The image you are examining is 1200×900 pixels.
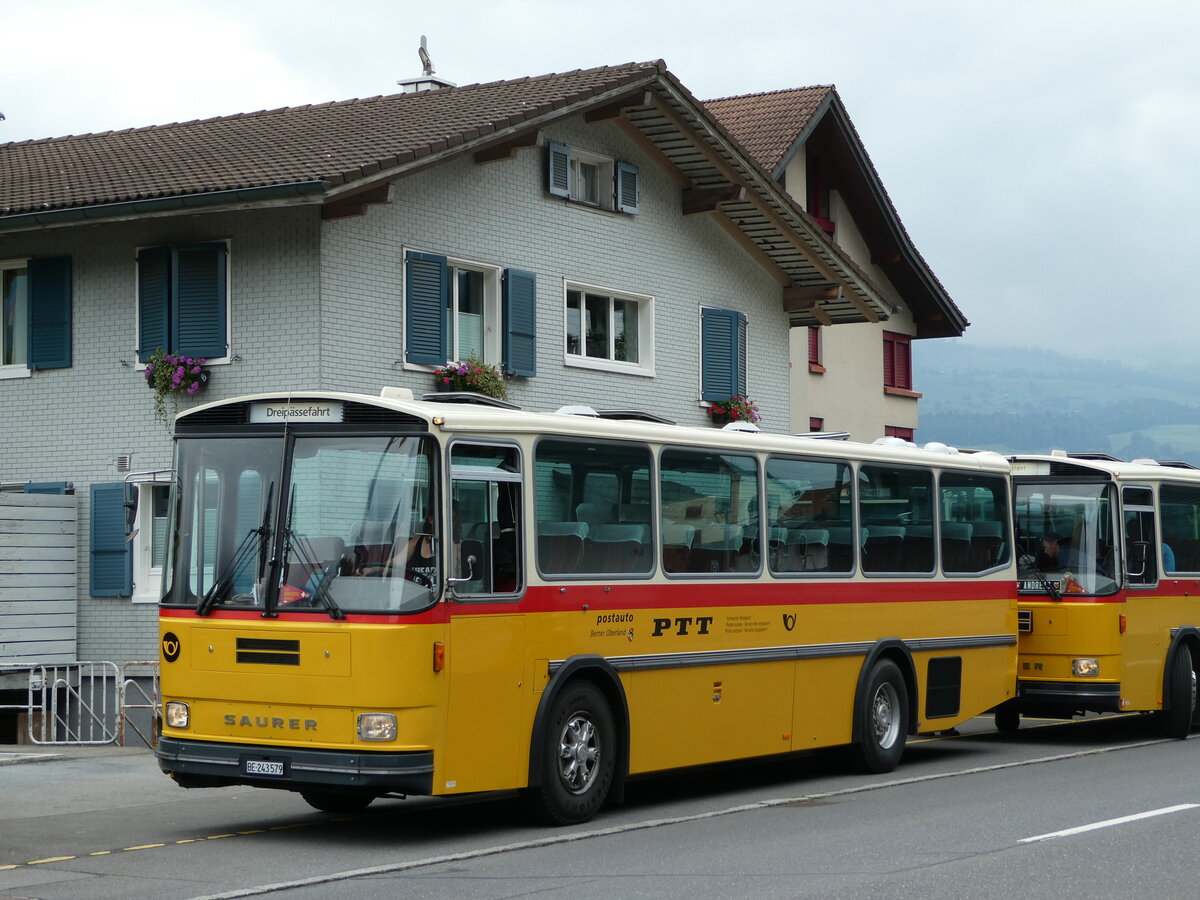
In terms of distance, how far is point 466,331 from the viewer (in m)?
21.8

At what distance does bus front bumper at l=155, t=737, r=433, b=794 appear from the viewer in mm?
10633

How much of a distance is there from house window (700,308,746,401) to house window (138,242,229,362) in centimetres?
786

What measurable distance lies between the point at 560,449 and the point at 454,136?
8.87 m

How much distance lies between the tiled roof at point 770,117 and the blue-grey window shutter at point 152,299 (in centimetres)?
1411

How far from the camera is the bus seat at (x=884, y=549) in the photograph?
15373 millimetres

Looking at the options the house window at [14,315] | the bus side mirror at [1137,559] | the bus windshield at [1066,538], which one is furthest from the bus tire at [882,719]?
the house window at [14,315]

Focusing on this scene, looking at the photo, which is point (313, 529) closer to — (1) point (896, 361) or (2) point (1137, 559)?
(2) point (1137, 559)

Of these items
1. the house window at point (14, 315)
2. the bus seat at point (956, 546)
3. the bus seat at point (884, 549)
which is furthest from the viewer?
the house window at point (14, 315)

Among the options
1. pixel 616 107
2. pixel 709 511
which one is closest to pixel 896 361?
pixel 616 107

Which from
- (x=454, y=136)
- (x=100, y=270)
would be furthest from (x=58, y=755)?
(x=454, y=136)

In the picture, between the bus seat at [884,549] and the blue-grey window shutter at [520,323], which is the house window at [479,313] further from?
the bus seat at [884,549]

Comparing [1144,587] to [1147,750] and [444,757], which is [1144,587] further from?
[444,757]

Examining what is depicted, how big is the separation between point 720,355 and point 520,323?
14.9 ft

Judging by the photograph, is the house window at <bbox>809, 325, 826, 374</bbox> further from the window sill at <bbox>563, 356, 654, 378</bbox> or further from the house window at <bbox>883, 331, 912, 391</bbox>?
the window sill at <bbox>563, 356, 654, 378</bbox>
